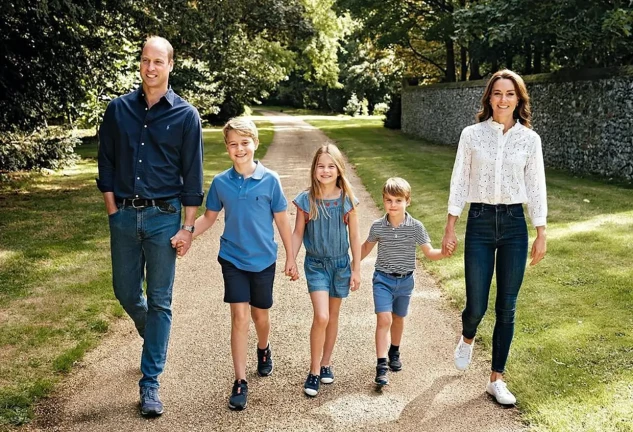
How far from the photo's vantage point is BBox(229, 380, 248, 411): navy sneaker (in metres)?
4.09

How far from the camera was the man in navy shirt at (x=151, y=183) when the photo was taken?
399cm

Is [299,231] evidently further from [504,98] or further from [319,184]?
[504,98]

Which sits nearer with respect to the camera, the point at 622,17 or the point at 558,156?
the point at 622,17

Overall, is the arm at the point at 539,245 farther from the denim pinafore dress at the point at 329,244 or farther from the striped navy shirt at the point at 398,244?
the denim pinafore dress at the point at 329,244

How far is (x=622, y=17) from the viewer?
37.0ft

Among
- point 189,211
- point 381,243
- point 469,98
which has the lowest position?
point 381,243

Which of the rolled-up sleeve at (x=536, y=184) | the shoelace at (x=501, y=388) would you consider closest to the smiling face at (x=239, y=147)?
the rolled-up sleeve at (x=536, y=184)

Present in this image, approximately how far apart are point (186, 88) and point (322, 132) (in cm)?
1200

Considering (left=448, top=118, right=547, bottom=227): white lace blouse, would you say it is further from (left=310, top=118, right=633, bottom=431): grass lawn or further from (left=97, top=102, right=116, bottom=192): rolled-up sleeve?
(left=97, top=102, right=116, bottom=192): rolled-up sleeve

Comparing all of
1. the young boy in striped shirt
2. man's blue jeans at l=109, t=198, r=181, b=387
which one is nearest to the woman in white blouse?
the young boy in striped shirt

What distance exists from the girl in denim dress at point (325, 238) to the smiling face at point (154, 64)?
3.69ft

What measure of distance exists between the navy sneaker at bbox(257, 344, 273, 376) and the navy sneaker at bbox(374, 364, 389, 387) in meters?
0.78

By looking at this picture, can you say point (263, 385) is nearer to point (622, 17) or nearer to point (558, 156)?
point (622, 17)

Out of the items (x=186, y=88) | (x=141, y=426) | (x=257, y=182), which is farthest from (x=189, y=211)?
(x=186, y=88)
